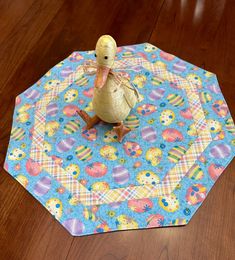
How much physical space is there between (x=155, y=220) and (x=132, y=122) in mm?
246

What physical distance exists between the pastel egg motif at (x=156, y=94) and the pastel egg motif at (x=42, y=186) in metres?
0.34

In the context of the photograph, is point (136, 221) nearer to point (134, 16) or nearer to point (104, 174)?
point (104, 174)

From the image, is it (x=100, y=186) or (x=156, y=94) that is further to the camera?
(x=156, y=94)

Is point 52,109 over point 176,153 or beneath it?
over

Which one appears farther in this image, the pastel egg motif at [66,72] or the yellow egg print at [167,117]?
the pastel egg motif at [66,72]

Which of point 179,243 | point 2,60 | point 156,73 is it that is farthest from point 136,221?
point 2,60

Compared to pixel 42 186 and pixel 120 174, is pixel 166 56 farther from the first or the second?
pixel 42 186

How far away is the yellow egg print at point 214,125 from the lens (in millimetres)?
699

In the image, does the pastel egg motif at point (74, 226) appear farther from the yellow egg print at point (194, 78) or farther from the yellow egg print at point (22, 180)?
the yellow egg print at point (194, 78)

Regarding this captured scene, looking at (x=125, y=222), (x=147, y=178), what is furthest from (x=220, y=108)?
(x=125, y=222)

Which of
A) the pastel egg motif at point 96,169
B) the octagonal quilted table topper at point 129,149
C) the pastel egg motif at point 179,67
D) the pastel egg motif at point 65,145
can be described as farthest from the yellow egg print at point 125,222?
the pastel egg motif at point 179,67

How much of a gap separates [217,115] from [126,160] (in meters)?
0.26

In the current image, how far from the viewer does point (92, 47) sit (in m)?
0.90

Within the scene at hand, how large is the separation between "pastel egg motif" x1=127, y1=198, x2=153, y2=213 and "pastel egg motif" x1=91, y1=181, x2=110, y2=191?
0.06 meters
